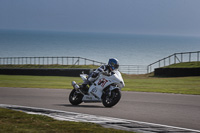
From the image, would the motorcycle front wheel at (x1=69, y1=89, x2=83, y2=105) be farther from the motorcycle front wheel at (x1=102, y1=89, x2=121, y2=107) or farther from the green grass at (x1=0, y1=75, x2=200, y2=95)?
the green grass at (x1=0, y1=75, x2=200, y2=95)

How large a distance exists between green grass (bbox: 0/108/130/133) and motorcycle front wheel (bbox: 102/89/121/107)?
9.93ft

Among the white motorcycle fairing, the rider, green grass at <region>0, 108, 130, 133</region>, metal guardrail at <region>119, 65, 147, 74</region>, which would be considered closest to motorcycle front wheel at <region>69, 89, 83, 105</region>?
the white motorcycle fairing

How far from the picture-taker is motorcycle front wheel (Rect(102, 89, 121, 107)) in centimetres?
1311

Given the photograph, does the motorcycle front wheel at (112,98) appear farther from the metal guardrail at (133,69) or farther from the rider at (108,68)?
the metal guardrail at (133,69)

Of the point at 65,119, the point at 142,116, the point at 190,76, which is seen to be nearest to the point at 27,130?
the point at 65,119

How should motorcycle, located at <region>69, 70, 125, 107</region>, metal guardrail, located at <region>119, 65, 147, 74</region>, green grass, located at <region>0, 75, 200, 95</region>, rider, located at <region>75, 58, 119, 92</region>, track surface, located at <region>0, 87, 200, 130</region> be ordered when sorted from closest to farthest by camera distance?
1. track surface, located at <region>0, 87, 200, 130</region>
2. motorcycle, located at <region>69, 70, 125, 107</region>
3. rider, located at <region>75, 58, 119, 92</region>
4. green grass, located at <region>0, 75, 200, 95</region>
5. metal guardrail, located at <region>119, 65, 147, 74</region>

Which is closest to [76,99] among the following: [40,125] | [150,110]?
[150,110]

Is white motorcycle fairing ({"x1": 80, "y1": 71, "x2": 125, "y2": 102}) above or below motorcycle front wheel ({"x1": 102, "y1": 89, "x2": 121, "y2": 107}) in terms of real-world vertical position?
above

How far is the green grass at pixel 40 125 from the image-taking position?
897 cm

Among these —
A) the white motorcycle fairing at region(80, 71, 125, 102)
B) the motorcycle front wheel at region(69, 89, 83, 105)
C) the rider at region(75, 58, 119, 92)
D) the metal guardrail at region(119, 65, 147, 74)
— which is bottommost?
the motorcycle front wheel at region(69, 89, 83, 105)

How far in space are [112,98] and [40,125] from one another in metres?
4.12

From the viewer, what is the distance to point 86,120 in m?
10.7

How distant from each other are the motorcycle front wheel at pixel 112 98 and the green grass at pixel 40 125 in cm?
303

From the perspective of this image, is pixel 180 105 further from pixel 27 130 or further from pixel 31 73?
pixel 31 73
